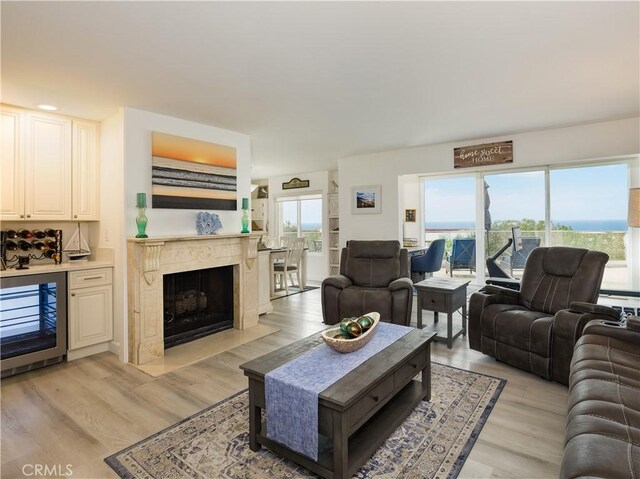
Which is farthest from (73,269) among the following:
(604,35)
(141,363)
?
(604,35)

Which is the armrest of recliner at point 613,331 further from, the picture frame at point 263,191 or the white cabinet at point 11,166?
the picture frame at point 263,191

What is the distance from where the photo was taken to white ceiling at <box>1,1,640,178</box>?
6.17ft

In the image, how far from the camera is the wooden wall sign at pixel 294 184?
748 cm

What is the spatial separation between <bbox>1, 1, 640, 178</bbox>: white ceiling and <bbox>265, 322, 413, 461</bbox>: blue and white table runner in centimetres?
196

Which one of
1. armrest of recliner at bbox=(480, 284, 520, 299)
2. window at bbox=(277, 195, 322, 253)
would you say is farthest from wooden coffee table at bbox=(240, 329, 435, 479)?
window at bbox=(277, 195, 322, 253)

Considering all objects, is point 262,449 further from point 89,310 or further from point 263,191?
point 263,191

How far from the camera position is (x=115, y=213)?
3385mm

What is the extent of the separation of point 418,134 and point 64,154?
409cm

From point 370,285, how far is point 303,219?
3.97 meters

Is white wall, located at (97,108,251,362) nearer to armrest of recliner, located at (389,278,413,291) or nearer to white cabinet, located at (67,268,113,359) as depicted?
white cabinet, located at (67,268,113,359)

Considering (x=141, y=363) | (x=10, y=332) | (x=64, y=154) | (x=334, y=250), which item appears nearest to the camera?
(x=10, y=332)

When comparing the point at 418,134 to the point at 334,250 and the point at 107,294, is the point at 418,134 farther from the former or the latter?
the point at 107,294

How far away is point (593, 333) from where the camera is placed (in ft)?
7.08

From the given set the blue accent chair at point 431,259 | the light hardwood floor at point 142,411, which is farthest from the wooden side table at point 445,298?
the blue accent chair at point 431,259
